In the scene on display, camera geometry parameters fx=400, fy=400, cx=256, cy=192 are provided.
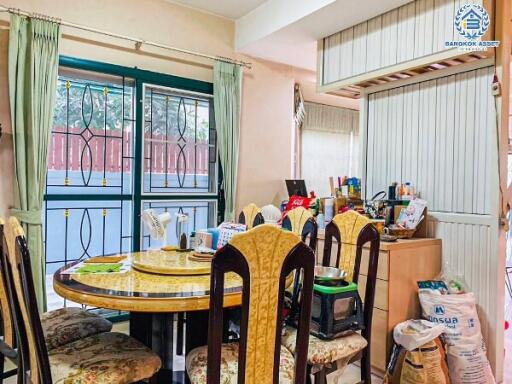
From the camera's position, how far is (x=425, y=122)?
2.95 meters

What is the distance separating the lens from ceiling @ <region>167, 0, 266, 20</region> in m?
3.56

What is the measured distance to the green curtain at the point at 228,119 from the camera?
379cm

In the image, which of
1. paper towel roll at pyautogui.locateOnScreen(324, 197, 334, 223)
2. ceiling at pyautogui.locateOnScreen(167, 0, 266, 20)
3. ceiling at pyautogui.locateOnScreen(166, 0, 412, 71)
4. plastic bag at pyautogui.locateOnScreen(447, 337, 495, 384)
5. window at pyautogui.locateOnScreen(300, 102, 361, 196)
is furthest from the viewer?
window at pyautogui.locateOnScreen(300, 102, 361, 196)

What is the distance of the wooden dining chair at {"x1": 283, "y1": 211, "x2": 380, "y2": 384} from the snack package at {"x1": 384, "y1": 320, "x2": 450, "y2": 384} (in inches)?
15.5

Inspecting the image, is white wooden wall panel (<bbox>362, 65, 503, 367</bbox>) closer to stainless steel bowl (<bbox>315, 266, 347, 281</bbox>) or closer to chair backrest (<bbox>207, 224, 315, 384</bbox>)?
stainless steel bowl (<bbox>315, 266, 347, 281</bbox>)

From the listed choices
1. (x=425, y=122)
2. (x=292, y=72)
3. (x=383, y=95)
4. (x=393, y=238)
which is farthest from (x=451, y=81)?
(x=292, y=72)

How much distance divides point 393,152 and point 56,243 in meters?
2.76

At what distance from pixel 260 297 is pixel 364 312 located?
963 mm

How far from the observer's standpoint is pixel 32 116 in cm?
280

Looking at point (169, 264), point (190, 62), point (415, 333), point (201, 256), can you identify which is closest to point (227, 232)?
point (201, 256)

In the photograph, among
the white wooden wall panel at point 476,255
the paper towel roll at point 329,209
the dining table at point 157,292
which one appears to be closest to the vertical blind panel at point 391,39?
the paper towel roll at point 329,209

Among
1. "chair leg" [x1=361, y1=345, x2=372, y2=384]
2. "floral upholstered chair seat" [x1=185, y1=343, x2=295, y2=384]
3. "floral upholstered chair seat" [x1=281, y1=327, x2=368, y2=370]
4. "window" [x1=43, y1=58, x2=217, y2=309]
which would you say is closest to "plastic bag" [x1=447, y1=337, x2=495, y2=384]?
"chair leg" [x1=361, y1=345, x2=372, y2=384]

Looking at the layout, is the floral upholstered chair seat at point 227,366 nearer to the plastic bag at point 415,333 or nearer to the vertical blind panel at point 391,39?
the plastic bag at point 415,333

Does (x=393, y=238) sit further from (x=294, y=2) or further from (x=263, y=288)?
(x=294, y=2)
